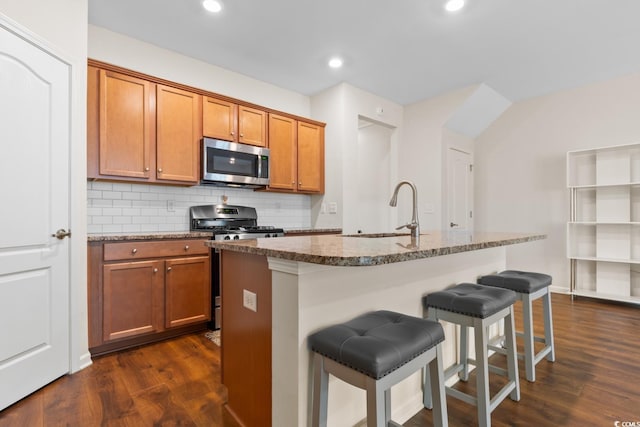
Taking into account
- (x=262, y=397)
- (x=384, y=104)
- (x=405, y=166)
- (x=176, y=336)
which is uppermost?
(x=384, y=104)

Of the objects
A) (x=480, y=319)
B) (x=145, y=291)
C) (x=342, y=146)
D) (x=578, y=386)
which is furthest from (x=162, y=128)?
(x=578, y=386)

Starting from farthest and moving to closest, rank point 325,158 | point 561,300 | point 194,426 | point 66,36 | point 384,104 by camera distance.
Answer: point 384,104 → point 325,158 → point 561,300 → point 66,36 → point 194,426

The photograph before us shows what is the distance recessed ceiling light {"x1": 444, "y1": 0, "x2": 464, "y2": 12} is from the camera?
2512 millimetres

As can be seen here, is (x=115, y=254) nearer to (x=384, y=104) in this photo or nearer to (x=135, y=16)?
(x=135, y=16)

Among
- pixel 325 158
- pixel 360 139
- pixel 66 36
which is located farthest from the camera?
pixel 360 139

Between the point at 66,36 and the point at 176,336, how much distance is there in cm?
239

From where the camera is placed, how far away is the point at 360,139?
17.1 ft

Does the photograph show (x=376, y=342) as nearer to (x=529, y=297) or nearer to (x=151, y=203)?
(x=529, y=297)

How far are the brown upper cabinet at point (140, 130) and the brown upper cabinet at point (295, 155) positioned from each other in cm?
91

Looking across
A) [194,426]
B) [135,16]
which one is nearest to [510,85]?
[135,16]

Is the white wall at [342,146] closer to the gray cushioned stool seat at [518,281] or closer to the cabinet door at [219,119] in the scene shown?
the cabinet door at [219,119]

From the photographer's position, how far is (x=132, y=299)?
2.49m

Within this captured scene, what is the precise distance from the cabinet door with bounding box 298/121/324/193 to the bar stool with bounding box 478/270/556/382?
7.89 feet

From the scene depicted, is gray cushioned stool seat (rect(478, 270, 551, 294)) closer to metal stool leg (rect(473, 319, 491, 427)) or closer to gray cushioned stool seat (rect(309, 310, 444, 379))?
metal stool leg (rect(473, 319, 491, 427))
